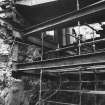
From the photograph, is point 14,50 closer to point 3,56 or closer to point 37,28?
point 3,56

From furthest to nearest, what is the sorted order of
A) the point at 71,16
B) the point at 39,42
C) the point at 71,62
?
the point at 39,42 < the point at 71,16 < the point at 71,62

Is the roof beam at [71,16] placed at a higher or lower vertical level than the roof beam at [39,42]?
higher

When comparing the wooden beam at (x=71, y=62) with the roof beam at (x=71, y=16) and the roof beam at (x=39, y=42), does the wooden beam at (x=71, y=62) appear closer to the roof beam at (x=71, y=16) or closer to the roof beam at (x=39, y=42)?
the roof beam at (x=71, y=16)

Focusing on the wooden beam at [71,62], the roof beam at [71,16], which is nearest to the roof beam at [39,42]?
the roof beam at [71,16]

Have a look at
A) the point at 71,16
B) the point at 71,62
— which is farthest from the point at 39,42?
the point at 71,62

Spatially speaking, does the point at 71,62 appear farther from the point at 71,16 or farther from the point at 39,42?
the point at 39,42

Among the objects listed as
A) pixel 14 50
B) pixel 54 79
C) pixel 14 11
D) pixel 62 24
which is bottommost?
pixel 54 79

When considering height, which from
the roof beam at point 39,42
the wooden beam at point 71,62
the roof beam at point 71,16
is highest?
the roof beam at point 71,16

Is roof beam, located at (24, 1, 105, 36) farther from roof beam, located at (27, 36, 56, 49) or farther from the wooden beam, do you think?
the wooden beam

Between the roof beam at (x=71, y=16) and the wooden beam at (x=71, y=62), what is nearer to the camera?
the wooden beam at (x=71, y=62)

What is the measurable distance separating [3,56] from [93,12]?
329 centimetres

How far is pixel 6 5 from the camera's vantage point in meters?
6.39

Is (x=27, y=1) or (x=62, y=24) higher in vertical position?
(x=27, y=1)

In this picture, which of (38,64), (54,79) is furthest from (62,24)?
(54,79)
